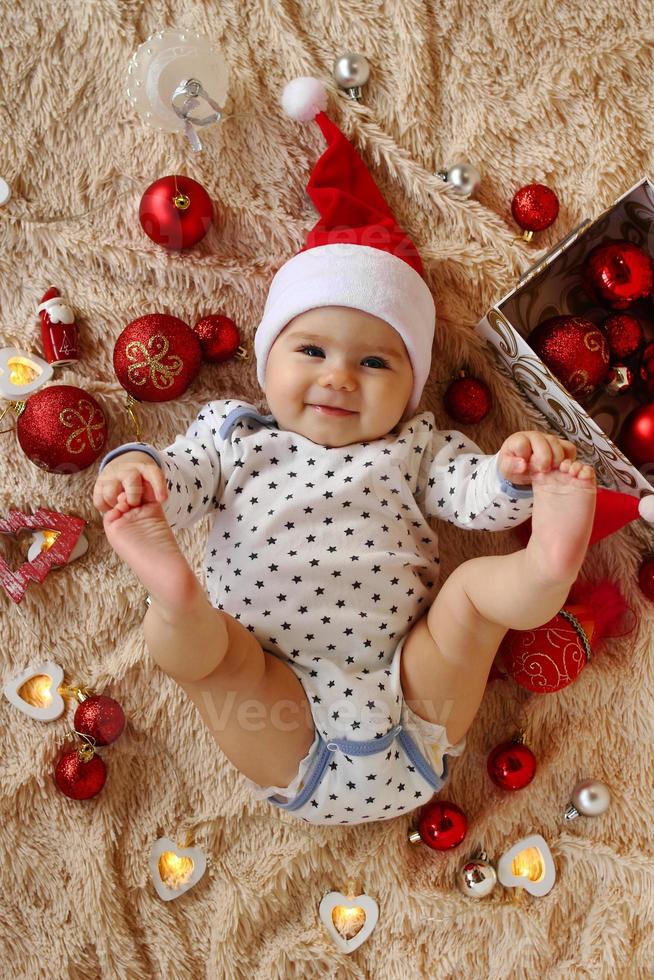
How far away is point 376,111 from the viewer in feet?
4.58

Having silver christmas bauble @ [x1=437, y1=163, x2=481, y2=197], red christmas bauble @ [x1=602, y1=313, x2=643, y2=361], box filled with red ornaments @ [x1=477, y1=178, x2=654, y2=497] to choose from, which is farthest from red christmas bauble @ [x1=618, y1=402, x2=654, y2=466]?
silver christmas bauble @ [x1=437, y1=163, x2=481, y2=197]

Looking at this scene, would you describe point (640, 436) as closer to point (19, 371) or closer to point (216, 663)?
point (216, 663)

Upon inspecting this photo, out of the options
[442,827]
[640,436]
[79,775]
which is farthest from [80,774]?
[640,436]

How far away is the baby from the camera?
1.12 m

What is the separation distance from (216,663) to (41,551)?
0.44m

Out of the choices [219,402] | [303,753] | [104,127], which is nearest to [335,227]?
[219,402]

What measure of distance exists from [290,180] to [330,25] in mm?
267

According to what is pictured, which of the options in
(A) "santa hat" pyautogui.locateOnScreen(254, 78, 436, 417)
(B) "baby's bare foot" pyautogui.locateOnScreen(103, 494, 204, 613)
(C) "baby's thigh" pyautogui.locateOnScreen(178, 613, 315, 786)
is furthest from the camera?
(A) "santa hat" pyautogui.locateOnScreen(254, 78, 436, 417)

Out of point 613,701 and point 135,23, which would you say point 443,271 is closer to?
point 135,23

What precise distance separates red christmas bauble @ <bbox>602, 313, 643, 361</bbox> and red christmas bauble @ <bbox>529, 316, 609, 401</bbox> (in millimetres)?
68

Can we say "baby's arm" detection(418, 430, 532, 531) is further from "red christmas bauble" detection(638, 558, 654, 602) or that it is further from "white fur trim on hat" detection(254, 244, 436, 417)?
"red christmas bauble" detection(638, 558, 654, 602)

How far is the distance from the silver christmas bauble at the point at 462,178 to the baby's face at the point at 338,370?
0.34 m

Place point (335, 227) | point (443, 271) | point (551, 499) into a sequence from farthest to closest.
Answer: point (443, 271)
point (335, 227)
point (551, 499)

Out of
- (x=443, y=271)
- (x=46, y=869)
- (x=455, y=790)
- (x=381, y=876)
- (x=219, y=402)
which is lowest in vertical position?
(x=46, y=869)
